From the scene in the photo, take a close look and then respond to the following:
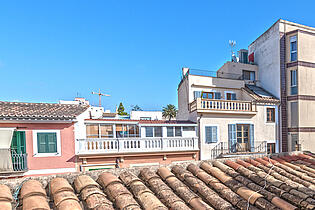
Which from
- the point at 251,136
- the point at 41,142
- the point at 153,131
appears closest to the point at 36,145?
the point at 41,142

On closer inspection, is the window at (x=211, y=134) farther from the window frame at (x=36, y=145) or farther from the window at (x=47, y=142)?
the window at (x=47, y=142)

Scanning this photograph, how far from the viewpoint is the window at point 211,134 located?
18.1 metres

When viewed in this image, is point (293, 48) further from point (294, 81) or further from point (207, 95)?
point (207, 95)

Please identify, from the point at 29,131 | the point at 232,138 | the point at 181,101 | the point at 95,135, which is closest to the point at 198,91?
the point at 181,101

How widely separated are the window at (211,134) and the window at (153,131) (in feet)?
16.2

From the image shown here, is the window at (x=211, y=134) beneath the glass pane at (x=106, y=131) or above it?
beneath

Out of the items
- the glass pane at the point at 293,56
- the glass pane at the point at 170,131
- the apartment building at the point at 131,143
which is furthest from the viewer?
the glass pane at the point at 293,56

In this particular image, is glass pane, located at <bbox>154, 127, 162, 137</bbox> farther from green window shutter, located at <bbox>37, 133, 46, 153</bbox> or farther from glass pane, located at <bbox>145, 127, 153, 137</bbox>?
green window shutter, located at <bbox>37, 133, 46, 153</bbox>

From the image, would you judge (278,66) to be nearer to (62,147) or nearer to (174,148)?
(174,148)

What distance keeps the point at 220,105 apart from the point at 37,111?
55.5ft

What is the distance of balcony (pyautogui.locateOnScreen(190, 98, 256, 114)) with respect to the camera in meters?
18.0

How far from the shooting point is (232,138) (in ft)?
62.0

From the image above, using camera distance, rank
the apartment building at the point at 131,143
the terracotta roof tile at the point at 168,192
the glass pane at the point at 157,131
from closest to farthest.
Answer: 1. the terracotta roof tile at the point at 168,192
2. the apartment building at the point at 131,143
3. the glass pane at the point at 157,131

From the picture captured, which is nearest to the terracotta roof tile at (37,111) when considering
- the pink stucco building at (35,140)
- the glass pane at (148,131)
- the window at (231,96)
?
the pink stucco building at (35,140)
